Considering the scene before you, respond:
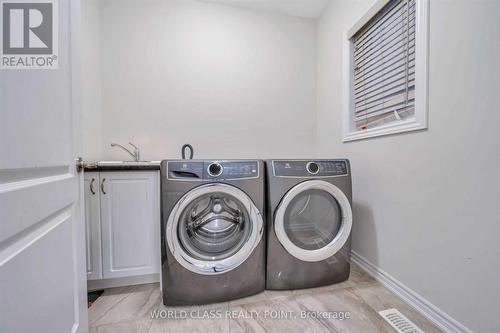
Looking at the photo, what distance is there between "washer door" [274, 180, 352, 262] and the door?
1.01 meters

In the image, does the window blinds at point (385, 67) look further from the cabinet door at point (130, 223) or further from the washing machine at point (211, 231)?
the cabinet door at point (130, 223)

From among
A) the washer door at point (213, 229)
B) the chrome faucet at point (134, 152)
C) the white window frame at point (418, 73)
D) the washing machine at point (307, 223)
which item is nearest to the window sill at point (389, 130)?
the white window frame at point (418, 73)

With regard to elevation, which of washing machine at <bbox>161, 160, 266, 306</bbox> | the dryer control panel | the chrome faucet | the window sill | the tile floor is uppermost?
the window sill

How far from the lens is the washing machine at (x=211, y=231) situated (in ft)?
4.09

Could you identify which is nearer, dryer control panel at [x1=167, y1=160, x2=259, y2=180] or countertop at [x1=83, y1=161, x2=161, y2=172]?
dryer control panel at [x1=167, y1=160, x2=259, y2=180]

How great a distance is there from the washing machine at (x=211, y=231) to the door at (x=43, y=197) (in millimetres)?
424

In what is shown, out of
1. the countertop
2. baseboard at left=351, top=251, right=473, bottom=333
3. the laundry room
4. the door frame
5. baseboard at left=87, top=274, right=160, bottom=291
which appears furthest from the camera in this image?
baseboard at left=87, top=274, right=160, bottom=291

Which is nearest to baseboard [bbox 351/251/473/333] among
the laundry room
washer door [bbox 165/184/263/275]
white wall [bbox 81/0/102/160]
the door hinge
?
the laundry room

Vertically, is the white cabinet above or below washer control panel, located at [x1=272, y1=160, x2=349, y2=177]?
below

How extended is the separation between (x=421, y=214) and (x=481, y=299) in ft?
1.40

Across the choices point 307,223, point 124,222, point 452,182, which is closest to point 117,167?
point 124,222

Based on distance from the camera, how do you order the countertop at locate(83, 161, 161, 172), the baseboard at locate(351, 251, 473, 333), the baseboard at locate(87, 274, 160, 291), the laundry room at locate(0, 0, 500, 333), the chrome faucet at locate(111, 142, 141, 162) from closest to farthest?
the laundry room at locate(0, 0, 500, 333) → the baseboard at locate(351, 251, 473, 333) → the countertop at locate(83, 161, 161, 172) → the baseboard at locate(87, 274, 160, 291) → the chrome faucet at locate(111, 142, 141, 162)

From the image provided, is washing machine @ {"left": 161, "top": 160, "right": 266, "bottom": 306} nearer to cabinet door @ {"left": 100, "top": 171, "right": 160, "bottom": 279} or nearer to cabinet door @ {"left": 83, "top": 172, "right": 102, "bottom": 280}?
cabinet door @ {"left": 100, "top": 171, "right": 160, "bottom": 279}

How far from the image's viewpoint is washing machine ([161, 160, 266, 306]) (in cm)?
125
